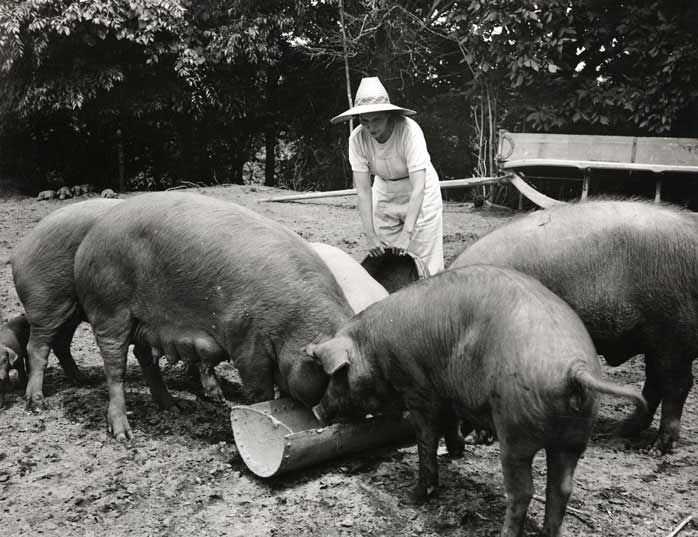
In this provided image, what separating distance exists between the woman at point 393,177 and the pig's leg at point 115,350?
1781 millimetres

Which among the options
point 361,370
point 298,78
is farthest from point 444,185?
point 361,370

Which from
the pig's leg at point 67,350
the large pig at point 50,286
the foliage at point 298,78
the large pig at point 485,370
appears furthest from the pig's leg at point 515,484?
the foliage at point 298,78

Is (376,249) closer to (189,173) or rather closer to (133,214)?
(133,214)

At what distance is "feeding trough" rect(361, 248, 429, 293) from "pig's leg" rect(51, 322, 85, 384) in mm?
2108

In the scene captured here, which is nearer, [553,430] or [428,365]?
[553,430]

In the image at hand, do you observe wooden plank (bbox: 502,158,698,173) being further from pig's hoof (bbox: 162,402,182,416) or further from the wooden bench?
pig's hoof (bbox: 162,402,182,416)

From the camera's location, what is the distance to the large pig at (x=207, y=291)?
3.93 meters

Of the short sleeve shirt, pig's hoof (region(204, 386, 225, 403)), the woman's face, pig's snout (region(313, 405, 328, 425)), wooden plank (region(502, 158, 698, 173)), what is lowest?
pig's hoof (region(204, 386, 225, 403))

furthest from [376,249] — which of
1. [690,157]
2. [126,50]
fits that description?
[126,50]

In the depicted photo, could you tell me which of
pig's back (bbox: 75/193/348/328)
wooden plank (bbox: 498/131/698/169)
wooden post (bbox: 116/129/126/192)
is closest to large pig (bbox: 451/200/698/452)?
pig's back (bbox: 75/193/348/328)

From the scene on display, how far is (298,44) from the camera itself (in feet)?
46.5

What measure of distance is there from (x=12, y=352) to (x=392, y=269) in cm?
267

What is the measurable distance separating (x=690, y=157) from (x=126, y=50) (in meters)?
9.42

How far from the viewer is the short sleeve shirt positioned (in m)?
5.41
